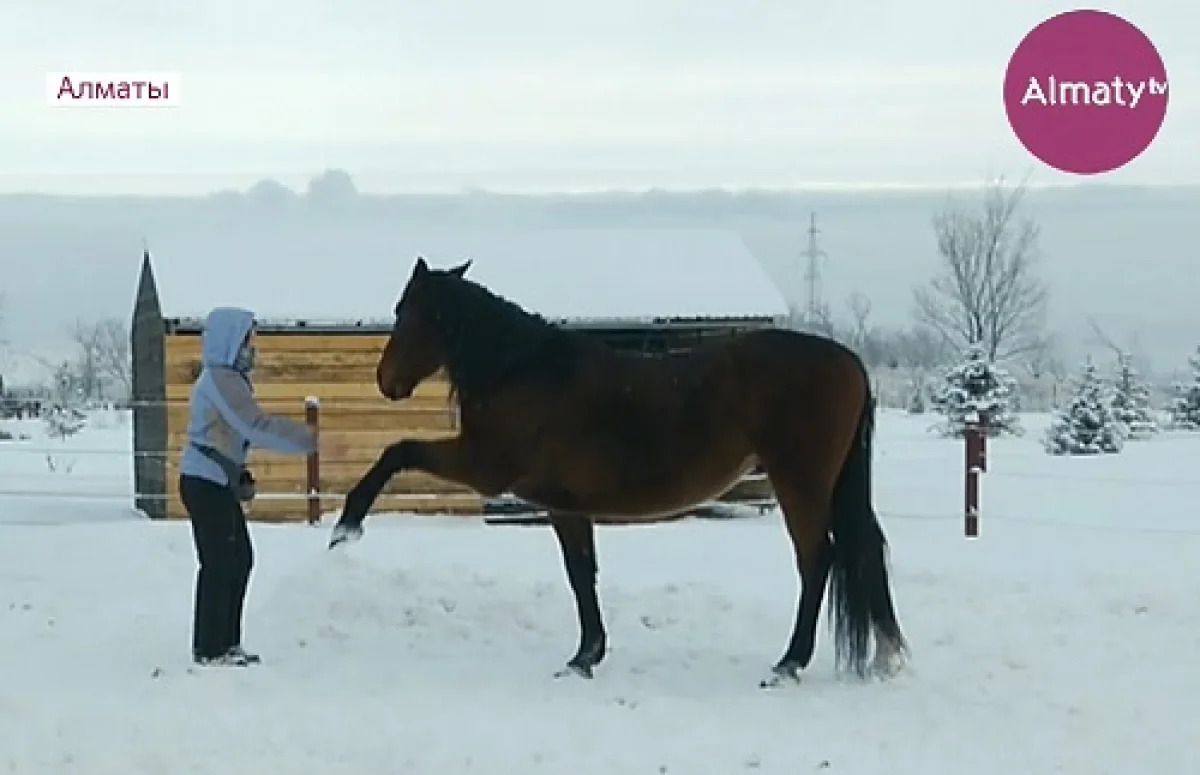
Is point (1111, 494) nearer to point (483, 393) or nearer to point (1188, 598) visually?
point (1188, 598)

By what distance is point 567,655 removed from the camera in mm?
6902

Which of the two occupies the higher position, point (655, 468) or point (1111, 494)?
point (655, 468)

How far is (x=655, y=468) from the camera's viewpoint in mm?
6418

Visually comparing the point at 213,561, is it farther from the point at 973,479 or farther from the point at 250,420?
the point at 973,479

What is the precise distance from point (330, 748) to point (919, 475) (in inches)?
626

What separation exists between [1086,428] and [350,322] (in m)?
16.9

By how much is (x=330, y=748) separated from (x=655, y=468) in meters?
2.05

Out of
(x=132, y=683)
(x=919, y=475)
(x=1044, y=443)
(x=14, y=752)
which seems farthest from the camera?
(x=1044, y=443)

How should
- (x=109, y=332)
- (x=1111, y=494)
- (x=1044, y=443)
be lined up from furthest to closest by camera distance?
(x=109, y=332), (x=1044, y=443), (x=1111, y=494)

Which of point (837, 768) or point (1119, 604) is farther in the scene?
point (1119, 604)

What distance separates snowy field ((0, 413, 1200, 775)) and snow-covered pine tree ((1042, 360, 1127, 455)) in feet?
51.4

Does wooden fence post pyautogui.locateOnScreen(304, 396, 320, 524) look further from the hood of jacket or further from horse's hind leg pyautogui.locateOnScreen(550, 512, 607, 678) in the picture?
horse's hind leg pyautogui.locateOnScreen(550, 512, 607, 678)

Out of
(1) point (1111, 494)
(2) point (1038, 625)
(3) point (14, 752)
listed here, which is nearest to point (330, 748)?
(3) point (14, 752)

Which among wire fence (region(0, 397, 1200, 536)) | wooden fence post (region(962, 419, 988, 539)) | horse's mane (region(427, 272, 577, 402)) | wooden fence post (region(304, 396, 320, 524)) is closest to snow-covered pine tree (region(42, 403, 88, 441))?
wire fence (region(0, 397, 1200, 536))
